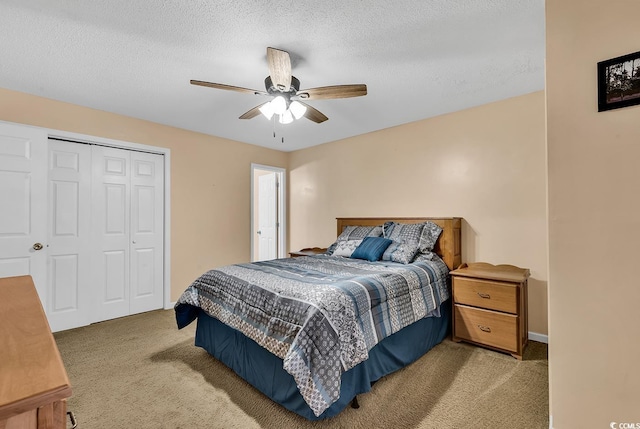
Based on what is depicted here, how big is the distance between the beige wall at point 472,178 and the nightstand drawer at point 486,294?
1.83ft

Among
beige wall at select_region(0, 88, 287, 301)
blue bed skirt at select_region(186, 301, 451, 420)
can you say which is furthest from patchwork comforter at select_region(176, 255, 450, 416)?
beige wall at select_region(0, 88, 287, 301)

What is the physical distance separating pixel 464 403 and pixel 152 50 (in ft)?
10.7

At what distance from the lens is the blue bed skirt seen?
72.4 inches

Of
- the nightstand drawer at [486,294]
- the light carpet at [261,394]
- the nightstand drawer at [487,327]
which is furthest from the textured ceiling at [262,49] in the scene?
the light carpet at [261,394]

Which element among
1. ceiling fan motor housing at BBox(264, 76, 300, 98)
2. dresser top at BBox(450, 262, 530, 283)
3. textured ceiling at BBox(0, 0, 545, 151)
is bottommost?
dresser top at BBox(450, 262, 530, 283)

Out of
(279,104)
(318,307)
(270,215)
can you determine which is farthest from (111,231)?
(318,307)

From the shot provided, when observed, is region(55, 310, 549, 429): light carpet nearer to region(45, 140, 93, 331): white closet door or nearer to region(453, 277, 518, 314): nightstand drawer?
region(453, 277, 518, 314): nightstand drawer

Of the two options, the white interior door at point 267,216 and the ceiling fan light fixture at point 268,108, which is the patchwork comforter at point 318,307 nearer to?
the ceiling fan light fixture at point 268,108

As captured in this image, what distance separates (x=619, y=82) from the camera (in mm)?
1289

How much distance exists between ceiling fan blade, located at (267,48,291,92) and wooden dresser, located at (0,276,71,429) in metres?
1.72

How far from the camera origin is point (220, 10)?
176cm

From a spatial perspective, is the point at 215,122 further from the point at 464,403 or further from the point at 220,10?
the point at 464,403

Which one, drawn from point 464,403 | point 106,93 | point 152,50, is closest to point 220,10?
point 152,50

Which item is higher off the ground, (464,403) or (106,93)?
(106,93)
